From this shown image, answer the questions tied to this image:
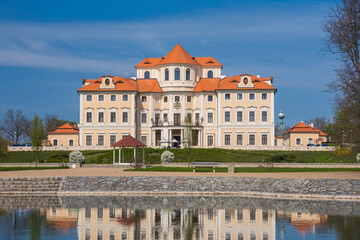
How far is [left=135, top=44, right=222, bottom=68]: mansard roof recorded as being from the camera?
69.3 metres

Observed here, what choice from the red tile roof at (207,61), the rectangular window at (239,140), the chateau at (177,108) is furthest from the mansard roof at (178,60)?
the rectangular window at (239,140)

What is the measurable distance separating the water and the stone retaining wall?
185 cm

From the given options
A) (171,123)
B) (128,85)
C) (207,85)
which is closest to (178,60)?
(207,85)

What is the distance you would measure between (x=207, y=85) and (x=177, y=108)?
5.28 metres

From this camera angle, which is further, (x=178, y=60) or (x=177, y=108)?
(x=178, y=60)

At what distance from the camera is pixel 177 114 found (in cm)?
6825

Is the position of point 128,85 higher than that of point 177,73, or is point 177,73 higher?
point 177,73

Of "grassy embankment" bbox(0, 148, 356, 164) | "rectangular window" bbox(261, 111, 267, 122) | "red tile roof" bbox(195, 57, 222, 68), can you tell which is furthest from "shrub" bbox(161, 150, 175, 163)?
"red tile roof" bbox(195, 57, 222, 68)

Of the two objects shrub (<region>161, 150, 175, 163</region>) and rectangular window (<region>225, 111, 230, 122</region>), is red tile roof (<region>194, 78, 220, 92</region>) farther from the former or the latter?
shrub (<region>161, 150, 175, 163</region>)

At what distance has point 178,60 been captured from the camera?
69.0 meters

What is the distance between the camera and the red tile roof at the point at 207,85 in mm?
67625

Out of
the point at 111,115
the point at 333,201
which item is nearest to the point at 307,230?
the point at 333,201

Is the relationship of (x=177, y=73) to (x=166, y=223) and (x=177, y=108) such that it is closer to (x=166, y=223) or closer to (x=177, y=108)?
(x=177, y=108)

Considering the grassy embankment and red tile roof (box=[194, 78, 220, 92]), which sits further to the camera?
red tile roof (box=[194, 78, 220, 92])
